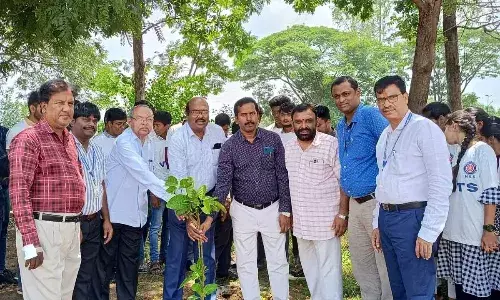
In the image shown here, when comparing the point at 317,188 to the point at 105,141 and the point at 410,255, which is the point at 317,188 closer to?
the point at 410,255

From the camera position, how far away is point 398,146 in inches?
126

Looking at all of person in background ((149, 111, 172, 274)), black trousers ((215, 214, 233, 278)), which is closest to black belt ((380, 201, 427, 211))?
black trousers ((215, 214, 233, 278))

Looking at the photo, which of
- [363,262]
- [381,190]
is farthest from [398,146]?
[363,262]

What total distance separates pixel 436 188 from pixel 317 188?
1.19 m

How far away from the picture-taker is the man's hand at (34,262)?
9.23 feet

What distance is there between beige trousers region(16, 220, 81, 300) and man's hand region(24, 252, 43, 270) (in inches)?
5.3

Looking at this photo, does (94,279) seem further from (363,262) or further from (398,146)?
(398,146)

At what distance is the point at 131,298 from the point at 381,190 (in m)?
2.47

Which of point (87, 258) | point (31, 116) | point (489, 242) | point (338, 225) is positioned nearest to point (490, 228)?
point (489, 242)

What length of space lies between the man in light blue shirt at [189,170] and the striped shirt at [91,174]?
2.47 ft

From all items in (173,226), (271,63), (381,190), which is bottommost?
(173,226)

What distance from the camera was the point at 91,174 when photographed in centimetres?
360

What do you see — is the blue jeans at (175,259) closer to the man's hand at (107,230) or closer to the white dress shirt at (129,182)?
the white dress shirt at (129,182)

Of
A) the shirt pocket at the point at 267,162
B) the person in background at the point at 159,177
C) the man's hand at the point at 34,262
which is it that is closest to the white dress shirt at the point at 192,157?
the shirt pocket at the point at 267,162
